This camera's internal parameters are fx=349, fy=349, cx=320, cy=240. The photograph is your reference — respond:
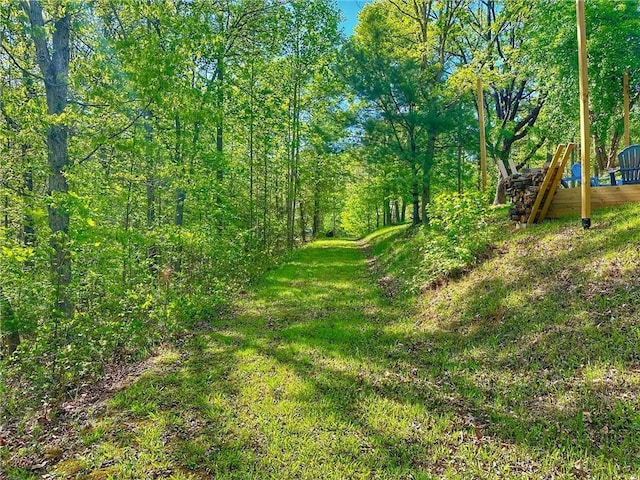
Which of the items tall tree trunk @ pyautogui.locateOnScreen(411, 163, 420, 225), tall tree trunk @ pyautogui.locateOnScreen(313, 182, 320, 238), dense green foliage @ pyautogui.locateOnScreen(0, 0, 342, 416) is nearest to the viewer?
dense green foliage @ pyautogui.locateOnScreen(0, 0, 342, 416)

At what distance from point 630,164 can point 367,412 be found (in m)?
6.09

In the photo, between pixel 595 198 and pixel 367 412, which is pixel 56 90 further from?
pixel 595 198

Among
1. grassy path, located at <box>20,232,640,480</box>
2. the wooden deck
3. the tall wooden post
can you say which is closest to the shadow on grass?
grassy path, located at <box>20,232,640,480</box>

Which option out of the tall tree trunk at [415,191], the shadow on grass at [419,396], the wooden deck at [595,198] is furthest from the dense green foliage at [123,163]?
the wooden deck at [595,198]

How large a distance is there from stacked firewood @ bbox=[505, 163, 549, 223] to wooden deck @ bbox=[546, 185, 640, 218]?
337mm

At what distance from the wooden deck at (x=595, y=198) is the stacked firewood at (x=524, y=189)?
1.10ft

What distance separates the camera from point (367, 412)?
296cm

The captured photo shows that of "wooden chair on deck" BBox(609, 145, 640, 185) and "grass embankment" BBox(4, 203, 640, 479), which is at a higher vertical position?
"wooden chair on deck" BBox(609, 145, 640, 185)

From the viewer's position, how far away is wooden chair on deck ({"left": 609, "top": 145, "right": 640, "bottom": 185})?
5.62 metres

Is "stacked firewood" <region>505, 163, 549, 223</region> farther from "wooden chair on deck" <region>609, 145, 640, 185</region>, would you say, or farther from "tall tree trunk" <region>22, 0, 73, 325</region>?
"tall tree trunk" <region>22, 0, 73, 325</region>

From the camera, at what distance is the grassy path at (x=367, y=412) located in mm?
2322

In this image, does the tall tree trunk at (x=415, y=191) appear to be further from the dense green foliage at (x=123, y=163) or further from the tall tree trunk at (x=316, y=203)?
the tall tree trunk at (x=316, y=203)

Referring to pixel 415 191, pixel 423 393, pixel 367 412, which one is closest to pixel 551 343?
pixel 423 393

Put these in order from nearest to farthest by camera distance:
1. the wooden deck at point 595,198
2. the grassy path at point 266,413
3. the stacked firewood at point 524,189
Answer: the grassy path at point 266,413, the wooden deck at point 595,198, the stacked firewood at point 524,189
